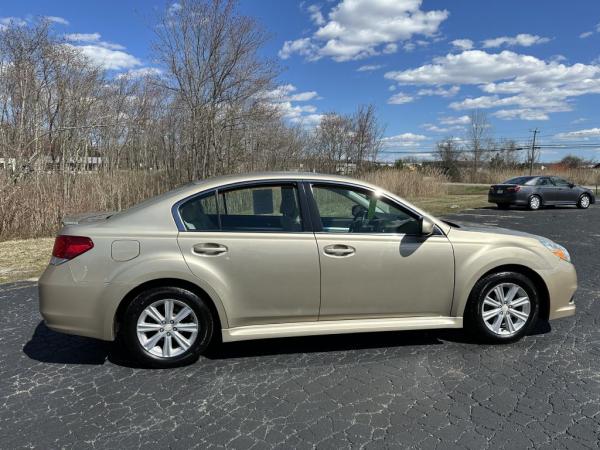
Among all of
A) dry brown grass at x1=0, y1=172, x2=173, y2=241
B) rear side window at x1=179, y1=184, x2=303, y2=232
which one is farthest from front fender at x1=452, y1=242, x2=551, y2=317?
dry brown grass at x1=0, y1=172, x2=173, y2=241

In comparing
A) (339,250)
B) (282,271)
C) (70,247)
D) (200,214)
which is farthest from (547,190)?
(70,247)

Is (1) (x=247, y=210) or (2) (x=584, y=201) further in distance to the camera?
(2) (x=584, y=201)

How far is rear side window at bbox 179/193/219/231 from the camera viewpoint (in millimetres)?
3699

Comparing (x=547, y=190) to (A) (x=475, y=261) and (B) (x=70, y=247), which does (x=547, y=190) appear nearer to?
(A) (x=475, y=261)

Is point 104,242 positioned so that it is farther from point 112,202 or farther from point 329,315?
point 112,202

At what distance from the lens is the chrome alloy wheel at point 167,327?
3.60 m

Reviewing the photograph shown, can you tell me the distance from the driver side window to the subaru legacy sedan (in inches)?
0.5

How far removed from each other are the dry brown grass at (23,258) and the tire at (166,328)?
4.21m

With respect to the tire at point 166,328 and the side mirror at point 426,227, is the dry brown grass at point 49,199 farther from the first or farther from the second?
the side mirror at point 426,227

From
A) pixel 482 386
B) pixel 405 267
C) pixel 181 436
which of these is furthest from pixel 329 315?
pixel 181 436

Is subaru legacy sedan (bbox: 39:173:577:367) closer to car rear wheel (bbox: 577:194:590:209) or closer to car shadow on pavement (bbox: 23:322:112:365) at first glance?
car shadow on pavement (bbox: 23:322:112:365)

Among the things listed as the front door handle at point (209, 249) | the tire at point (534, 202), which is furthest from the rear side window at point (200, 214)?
the tire at point (534, 202)

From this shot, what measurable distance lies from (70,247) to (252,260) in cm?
143

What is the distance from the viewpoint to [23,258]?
810cm
